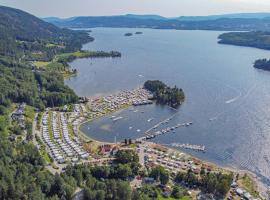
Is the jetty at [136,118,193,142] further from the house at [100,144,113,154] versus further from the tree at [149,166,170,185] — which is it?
the tree at [149,166,170,185]

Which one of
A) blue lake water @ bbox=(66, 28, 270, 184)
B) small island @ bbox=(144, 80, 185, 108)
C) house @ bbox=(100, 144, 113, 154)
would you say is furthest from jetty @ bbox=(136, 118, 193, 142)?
small island @ bbox=(144, 80, 185, 108)

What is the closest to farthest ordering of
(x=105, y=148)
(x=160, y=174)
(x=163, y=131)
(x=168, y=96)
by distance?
(x=160, y=174)
(x=105, y=148)
(x=163, y=131)
(x=168, y=96)

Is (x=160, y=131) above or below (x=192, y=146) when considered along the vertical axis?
above

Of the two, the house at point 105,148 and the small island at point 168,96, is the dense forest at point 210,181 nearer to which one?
the house at point 105,148

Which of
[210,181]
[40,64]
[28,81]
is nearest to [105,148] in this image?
[210,181]

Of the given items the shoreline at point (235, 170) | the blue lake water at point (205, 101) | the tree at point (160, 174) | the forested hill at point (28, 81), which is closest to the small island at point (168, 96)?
the blue lake water at point (205, 101)

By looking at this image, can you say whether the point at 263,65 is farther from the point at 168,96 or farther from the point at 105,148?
the point at 105,148

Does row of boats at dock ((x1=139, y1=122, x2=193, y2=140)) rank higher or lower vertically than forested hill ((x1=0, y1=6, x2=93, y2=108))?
lower

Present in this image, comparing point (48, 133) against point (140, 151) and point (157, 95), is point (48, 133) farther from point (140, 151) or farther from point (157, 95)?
point (157, 95)
